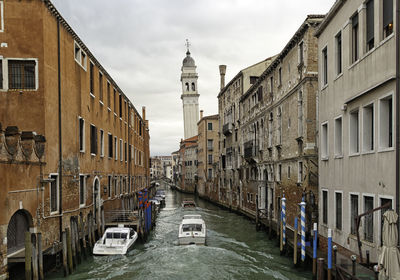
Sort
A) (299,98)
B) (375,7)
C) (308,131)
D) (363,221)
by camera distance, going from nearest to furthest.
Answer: (375,7) → (363,221) → (308,131) → (299,98)

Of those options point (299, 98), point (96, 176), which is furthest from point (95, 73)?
point (299, 98)

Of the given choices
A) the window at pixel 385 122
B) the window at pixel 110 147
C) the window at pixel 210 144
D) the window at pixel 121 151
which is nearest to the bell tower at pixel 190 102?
the window at pixel 210 144

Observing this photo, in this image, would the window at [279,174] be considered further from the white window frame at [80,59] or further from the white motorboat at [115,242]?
the white window frame at [80,59]

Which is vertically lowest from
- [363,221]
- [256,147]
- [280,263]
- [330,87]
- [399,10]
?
[280,263]

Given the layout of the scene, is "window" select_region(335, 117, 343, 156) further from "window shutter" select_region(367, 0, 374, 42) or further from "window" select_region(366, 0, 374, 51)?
"window shutter" select_region(367, 0, 374, 42)

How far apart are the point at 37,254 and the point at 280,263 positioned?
8.10 meters

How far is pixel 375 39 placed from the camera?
354 inches

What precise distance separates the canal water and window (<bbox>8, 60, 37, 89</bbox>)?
239 inches

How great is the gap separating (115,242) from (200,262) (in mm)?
3620

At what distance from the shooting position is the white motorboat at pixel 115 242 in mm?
14969

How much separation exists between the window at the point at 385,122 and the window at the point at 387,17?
4.86ft

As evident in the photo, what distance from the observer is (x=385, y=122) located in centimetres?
876

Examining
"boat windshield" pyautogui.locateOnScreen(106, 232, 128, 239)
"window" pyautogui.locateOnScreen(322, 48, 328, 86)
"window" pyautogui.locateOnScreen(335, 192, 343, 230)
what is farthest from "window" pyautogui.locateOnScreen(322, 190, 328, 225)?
"boat windshield" pyautogui.locateOnScreen(106, 232, 128, 239)

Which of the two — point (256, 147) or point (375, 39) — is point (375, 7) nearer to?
point (375, 39)
